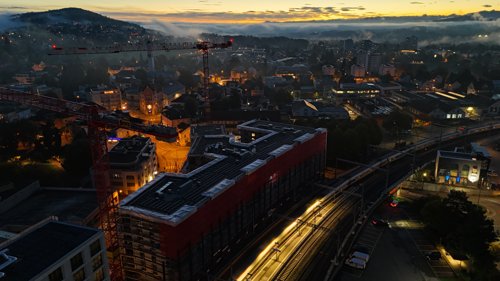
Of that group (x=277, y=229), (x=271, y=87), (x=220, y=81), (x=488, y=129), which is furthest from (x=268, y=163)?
(x=220, y=81)

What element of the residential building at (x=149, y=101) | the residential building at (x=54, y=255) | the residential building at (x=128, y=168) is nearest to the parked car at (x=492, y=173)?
the residential building at (x=128, y=168)

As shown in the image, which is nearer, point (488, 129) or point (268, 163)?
→ point (268, 163)

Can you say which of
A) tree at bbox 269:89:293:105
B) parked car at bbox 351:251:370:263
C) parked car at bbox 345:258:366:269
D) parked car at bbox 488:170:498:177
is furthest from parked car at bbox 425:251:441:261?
tree at bbox 269:89:293:105

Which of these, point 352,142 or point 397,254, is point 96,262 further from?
point 352,142

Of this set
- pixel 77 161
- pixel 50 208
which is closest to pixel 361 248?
pixel 50 208

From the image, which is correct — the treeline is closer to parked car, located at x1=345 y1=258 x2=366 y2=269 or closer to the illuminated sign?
the illuminated sign

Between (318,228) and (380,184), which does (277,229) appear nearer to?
(318,228)
